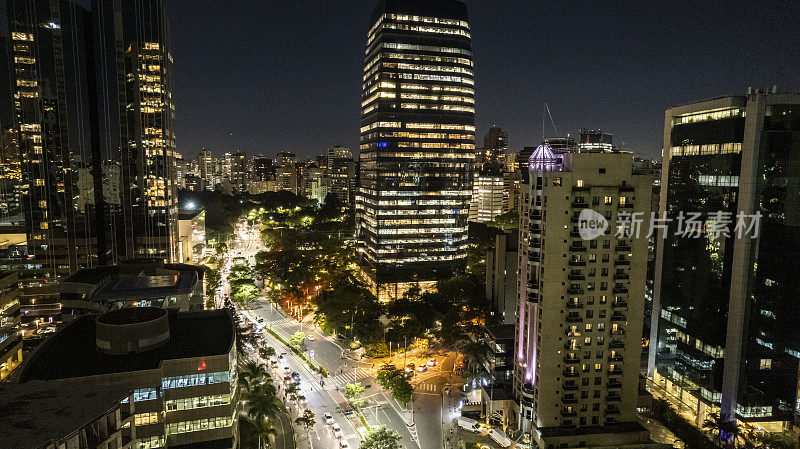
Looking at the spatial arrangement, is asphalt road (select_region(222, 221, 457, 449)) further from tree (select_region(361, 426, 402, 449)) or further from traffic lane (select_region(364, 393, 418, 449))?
tree (select_region(361, 426, 402, 449))

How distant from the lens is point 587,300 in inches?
1805

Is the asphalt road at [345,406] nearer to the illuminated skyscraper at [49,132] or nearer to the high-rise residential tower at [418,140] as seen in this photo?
the high-rise residential tower at [418,140]

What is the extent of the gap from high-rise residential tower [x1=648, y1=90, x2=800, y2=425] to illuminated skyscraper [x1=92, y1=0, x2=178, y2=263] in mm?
89514

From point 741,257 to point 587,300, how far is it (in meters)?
18.0

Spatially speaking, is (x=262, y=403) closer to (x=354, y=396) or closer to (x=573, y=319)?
(x=354, y=396)

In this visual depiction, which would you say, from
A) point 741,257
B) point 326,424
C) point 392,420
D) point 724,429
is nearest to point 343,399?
point 326,424

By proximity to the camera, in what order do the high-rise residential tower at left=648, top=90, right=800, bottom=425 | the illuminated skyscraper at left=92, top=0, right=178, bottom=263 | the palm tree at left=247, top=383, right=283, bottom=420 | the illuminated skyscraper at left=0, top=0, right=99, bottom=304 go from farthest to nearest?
the illuminated skyscraper at left=92, top=0, right=178, bottom=263, the illuminated skyscraper at left=0, top=0, right=99, bottom=304, the high-rise residential tower at left=648, top=90, right=800, bottom=425, the palm tree at left=247, top=383, right=283, bottom=420

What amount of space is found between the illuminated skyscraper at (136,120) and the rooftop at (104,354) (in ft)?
151

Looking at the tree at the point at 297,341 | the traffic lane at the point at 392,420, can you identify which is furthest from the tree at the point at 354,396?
the tree at the point at 297,341

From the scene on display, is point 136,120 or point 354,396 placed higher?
point 136,120

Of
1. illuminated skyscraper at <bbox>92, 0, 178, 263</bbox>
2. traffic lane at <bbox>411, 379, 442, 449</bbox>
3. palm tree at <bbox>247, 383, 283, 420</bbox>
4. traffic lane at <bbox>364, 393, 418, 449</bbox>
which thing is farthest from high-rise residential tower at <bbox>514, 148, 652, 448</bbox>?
illuminated skyscraper at <bbox>92, 0, 178, 263</bbox>

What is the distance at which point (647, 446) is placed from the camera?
43.6 meters

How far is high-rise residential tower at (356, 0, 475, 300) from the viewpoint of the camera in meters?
96.0

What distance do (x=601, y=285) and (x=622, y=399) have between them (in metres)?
12.8
